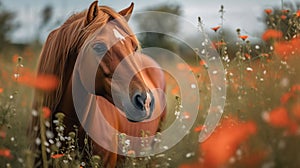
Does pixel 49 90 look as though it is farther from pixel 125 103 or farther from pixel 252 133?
pixel 252 133

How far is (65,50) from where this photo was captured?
4211 mm

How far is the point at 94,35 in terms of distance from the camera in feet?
13.4

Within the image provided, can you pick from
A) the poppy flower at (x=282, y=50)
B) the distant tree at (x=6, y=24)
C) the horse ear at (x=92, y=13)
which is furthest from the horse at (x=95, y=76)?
the distant tree at (x=6, y=24)

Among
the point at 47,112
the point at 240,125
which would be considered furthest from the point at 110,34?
the point at 240,125

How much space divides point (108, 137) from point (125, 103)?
486mm

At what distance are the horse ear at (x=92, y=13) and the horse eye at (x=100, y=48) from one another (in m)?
0.30

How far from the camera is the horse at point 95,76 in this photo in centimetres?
404

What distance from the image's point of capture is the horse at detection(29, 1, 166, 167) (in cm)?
404

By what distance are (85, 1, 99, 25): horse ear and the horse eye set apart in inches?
11.8

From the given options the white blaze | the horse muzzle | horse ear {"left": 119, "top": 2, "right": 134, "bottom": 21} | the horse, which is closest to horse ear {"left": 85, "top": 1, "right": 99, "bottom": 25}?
the horse

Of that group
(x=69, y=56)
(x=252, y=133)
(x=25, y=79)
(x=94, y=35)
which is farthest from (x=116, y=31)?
(x=252, y=133)

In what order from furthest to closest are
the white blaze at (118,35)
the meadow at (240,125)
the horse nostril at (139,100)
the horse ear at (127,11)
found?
the horse ear at (127,11) → the white blaze at (118,35) → the horse nostril at (139,100) → the meadow at (240,125)

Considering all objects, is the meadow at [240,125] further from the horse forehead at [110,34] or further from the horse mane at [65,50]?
the horse forehead at [110,34]

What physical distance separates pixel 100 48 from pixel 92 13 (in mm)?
350
